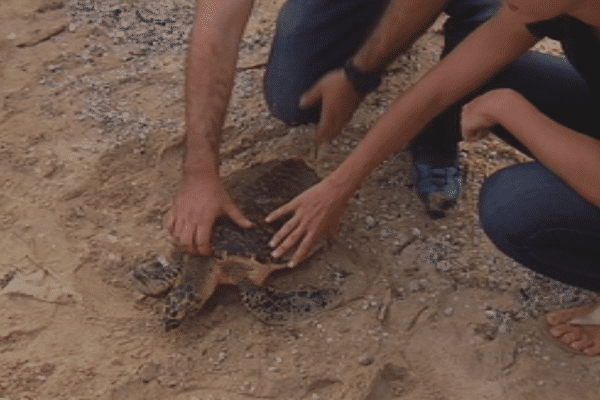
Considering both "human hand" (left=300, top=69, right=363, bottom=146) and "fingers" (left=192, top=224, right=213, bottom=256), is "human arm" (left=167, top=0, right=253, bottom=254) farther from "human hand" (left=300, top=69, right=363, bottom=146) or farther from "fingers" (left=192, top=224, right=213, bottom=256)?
"human hand" (left=300, top=69, right=363, bottom=146)

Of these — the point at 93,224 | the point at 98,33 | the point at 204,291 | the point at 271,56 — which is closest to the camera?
the point at 204,291

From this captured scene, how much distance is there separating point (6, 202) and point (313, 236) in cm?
113

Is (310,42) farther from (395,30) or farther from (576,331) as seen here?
(576,331)

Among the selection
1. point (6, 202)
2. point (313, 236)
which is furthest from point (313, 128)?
point (6, 202)

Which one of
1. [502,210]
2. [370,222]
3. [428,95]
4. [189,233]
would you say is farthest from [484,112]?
[189,233]

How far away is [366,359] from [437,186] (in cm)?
74

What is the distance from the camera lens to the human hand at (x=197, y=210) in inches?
72.5

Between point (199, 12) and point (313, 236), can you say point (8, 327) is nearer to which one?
point (313, 236)

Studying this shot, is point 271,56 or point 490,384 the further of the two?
point 271,56

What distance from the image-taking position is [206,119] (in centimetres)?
191

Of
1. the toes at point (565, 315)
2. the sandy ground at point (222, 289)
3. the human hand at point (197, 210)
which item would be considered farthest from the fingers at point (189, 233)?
the toes at point (565, 315)

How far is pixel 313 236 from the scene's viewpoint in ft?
5.94

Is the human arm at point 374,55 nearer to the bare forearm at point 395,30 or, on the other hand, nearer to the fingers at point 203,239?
the bare forearm at point 395,30

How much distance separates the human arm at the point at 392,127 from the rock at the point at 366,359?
0.32m
